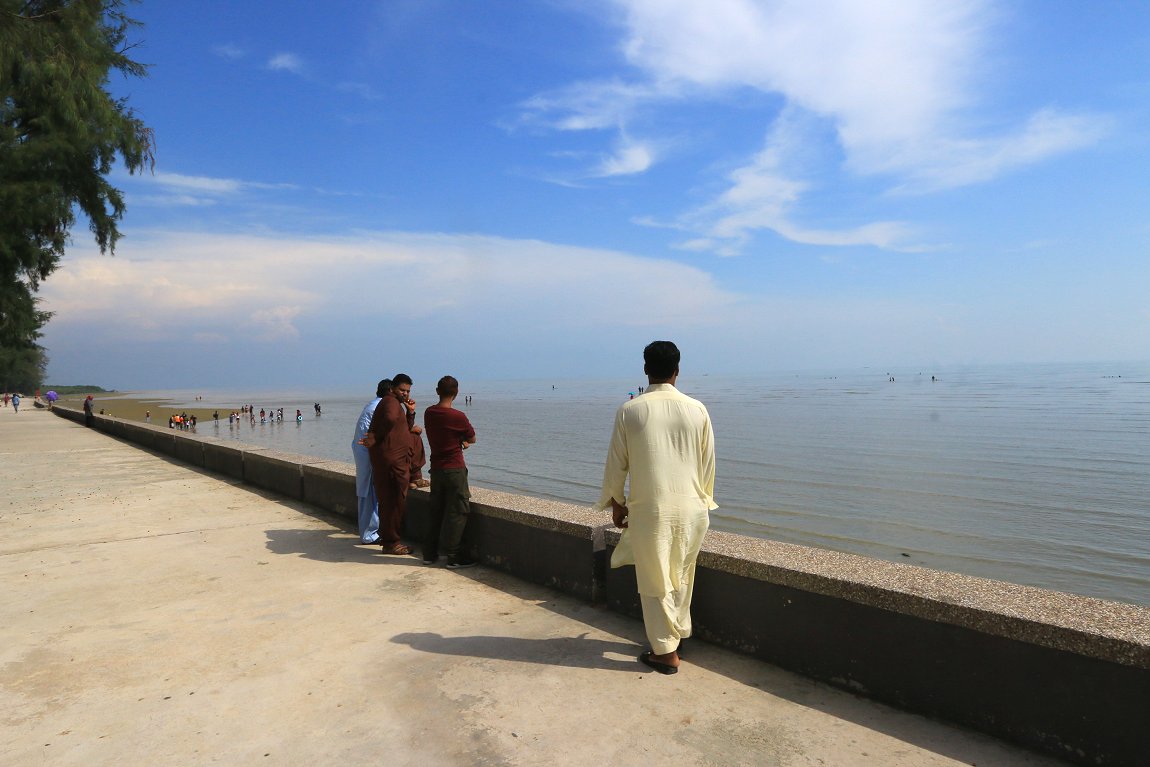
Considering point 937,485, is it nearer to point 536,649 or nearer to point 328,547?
point 328,547

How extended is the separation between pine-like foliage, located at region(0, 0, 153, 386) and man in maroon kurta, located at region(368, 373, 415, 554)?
1144 centimetres

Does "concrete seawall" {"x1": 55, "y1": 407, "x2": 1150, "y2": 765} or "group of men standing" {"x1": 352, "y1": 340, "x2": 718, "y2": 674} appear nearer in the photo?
"concrete seawall" {"x1": 55, "y1": 407, "x2": 1150, "y2": 765}

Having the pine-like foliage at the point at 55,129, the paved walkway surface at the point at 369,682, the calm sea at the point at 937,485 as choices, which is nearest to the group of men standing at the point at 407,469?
the paved walkway surface at the point at 369,682

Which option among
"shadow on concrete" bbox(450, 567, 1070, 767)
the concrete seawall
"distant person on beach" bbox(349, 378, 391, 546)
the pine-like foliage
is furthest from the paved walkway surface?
the pine-like foliage

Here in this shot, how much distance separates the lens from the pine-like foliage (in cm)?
1362

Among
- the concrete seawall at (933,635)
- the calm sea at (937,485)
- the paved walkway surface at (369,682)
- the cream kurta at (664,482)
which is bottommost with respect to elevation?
the calm sea at (937,485)

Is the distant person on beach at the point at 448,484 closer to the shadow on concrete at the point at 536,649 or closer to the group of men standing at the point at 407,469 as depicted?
the group of men standing at the point at 407,469

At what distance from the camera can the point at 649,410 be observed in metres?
3.54

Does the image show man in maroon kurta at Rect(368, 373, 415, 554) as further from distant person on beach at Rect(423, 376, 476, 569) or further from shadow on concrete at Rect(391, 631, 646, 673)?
shadow on concrete at Rect(391, 631, 646, 673)

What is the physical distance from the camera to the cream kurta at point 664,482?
3.47 metres

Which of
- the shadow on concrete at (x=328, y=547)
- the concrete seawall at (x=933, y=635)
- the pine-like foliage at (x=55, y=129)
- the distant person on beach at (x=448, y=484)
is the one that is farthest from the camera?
the pine-like foliage at (x=55, y=129)

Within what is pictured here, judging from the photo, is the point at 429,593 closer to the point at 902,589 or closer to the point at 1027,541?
the point at 902,589

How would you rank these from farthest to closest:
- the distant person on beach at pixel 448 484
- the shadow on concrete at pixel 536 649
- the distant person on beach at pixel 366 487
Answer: the distant person on beach at pixel 366 487, the distant person on beach at pixel 448 484, the shadow on concrete at pixel 536 649

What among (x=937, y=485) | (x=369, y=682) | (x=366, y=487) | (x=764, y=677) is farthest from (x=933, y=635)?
(x=937, y=485)
